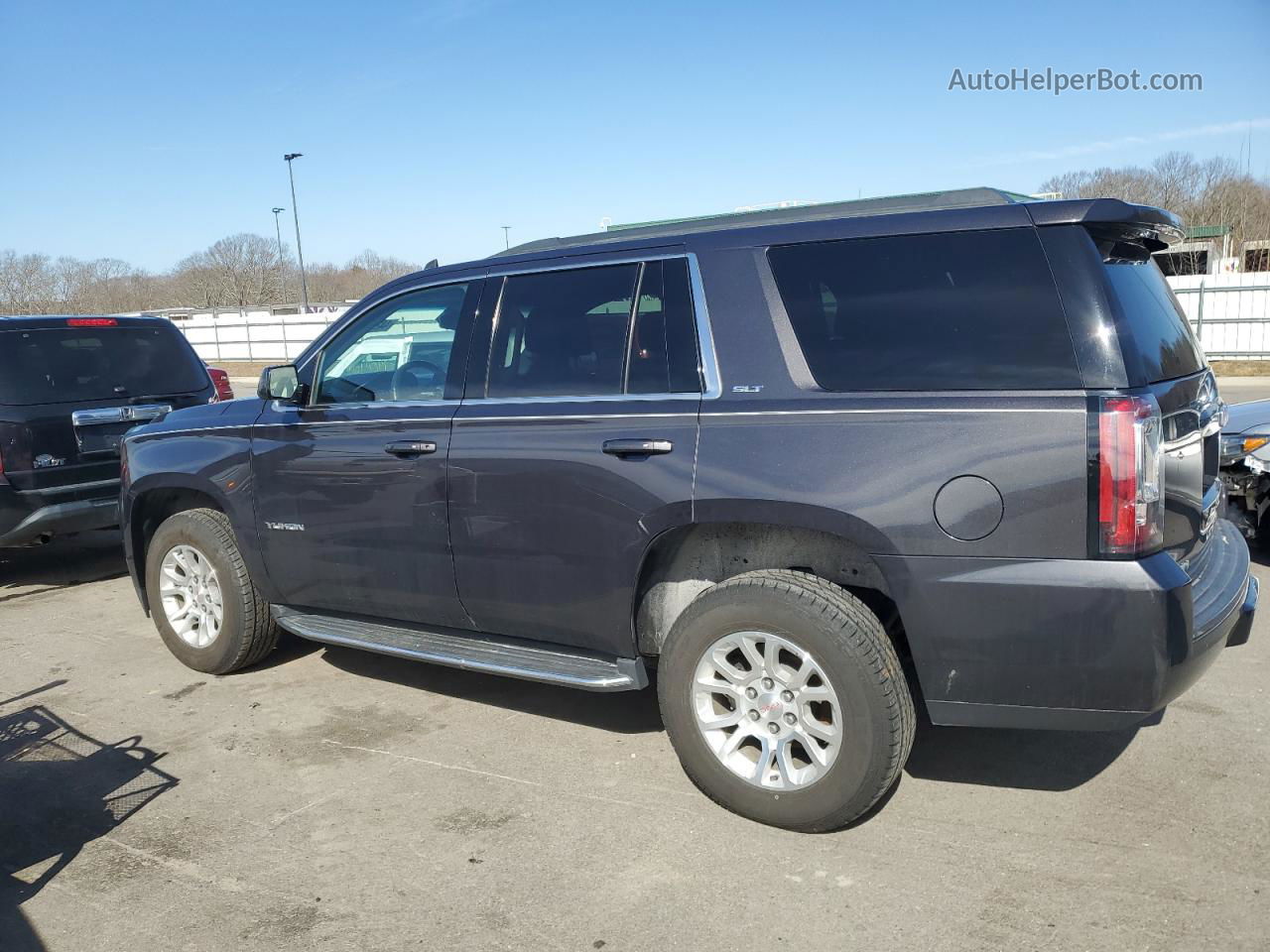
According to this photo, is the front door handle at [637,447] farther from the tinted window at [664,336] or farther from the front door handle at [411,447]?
the front door handle at [411,447]

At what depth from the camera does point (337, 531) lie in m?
4.62

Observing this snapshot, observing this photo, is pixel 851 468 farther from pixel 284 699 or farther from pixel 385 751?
pixel 284 699

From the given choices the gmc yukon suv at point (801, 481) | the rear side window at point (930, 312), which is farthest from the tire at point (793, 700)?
the rear side window at point (930, 312)

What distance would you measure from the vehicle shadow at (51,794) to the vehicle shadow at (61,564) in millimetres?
2920

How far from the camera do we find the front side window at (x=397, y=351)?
4.48 metres

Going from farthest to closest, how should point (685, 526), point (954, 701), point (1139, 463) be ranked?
point (685, 526)
point (954, 701)
point (1139, 463)

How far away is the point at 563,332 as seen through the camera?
4.12 meters

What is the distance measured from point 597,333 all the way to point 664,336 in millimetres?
325

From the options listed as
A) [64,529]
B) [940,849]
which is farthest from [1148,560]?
[64,529]

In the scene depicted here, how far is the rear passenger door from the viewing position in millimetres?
3699

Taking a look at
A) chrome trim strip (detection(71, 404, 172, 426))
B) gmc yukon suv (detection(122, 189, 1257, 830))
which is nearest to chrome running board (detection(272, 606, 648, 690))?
gmc yukon suv (detection(122, 189, 1257, 830))

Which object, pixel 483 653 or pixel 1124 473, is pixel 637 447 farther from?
pixel 1124 473

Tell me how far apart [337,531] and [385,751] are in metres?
1.00

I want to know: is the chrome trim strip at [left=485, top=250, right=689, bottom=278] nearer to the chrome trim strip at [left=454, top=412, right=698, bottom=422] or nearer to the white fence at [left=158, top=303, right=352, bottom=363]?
the chrome trim strip at [left=454, top=412, right=698, bottom=422]
